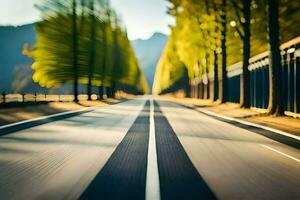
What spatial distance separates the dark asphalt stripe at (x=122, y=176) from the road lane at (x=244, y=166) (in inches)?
39.0

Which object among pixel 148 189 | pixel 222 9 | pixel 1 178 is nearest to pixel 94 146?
pixel 1 178

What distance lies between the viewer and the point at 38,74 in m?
44.8

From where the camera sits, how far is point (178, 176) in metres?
7.02

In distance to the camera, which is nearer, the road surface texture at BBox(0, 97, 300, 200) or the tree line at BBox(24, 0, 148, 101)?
the road surface texture at BBox(0, 97, 300, 200)

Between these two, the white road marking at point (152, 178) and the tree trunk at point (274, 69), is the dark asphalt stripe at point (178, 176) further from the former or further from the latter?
the tree trunk at point (274, 69)

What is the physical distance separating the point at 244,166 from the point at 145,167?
181 cm

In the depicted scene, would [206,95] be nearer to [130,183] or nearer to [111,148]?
[111,148]

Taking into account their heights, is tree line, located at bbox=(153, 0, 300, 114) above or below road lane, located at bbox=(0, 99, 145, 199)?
above

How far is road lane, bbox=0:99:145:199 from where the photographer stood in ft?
19.6

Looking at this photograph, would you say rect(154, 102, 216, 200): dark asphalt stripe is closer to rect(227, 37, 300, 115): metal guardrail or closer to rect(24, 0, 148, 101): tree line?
rect(227, 37, 300, 115): metal guardrail

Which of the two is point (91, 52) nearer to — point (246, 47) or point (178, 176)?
point (246, 47)

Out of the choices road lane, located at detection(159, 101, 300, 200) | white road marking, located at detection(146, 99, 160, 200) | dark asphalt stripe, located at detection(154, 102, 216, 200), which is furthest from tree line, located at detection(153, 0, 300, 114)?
white road marking, located at detection(146, 99, 160, 200)

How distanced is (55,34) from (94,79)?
12915 millimetres

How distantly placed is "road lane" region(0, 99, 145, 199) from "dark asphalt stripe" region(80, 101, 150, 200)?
0.52 feet
